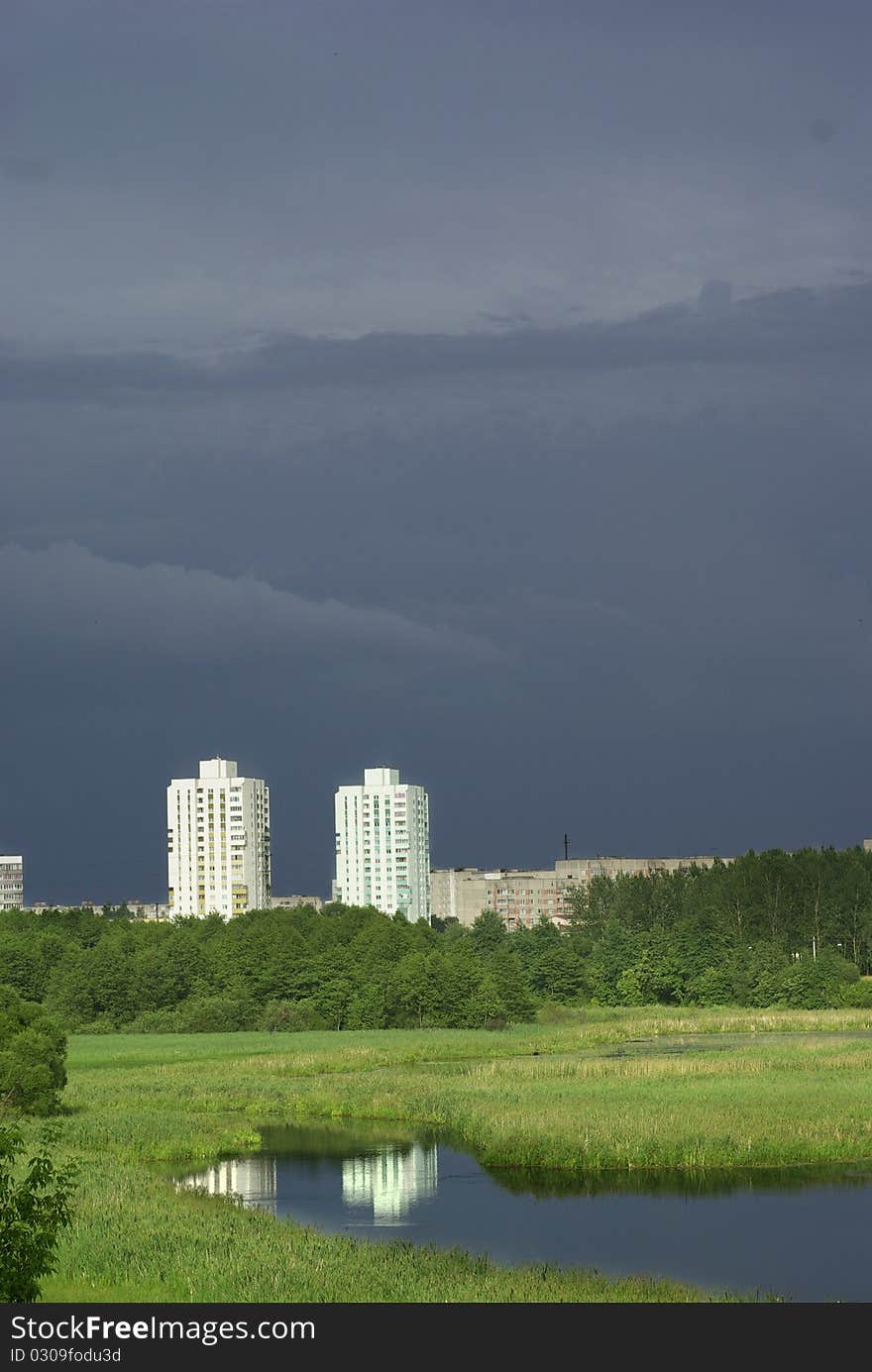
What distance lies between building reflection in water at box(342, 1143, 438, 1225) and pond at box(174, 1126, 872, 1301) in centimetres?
6

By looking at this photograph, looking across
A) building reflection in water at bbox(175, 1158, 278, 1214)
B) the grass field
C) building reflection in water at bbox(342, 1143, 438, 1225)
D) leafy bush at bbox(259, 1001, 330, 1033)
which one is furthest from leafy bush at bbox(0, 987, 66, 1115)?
leafy bush at bbox(259, 1001, 330, 1033)

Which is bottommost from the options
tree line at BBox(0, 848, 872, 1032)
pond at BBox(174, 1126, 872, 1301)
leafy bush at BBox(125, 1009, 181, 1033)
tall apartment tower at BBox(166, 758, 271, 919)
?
leafy bush at BBox(125, 1009, 181, 1033)

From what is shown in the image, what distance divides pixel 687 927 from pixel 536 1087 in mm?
60475

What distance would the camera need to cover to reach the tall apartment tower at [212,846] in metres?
192

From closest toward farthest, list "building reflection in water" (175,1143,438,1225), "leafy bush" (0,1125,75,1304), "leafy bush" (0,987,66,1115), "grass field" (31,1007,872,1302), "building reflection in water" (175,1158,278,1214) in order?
"leafy bush" (0,1125,75,1304) → "grass field" (31,1007,872,1302) → "building reflection in water" (175,1143,438,1225) → "building reflection in water" (175,1158,278,1214) → "leafy bush" (0,987,66,1115)

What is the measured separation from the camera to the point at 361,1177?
1729 inches

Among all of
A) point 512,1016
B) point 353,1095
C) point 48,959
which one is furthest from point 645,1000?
point 353,1095

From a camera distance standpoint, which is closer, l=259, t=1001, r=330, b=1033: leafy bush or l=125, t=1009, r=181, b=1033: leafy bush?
l=259, t=1001, r=330, b=1033: leafy bush

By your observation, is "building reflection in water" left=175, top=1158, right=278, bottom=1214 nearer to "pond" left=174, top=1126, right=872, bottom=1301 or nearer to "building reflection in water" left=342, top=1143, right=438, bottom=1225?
"pond" left=174, top=1126, right=872, bottom=1301

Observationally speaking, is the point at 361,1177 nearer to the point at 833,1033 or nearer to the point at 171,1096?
the point at 171,1096

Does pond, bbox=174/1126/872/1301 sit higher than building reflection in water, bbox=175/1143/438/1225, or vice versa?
pond, bbox=174/1126/872/1301

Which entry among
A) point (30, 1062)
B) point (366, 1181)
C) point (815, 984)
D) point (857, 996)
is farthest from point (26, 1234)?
point (815, 984)

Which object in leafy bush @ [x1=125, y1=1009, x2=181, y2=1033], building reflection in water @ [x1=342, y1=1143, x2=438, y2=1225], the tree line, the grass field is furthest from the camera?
the tree line

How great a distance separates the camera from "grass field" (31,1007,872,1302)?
93.2 ft
